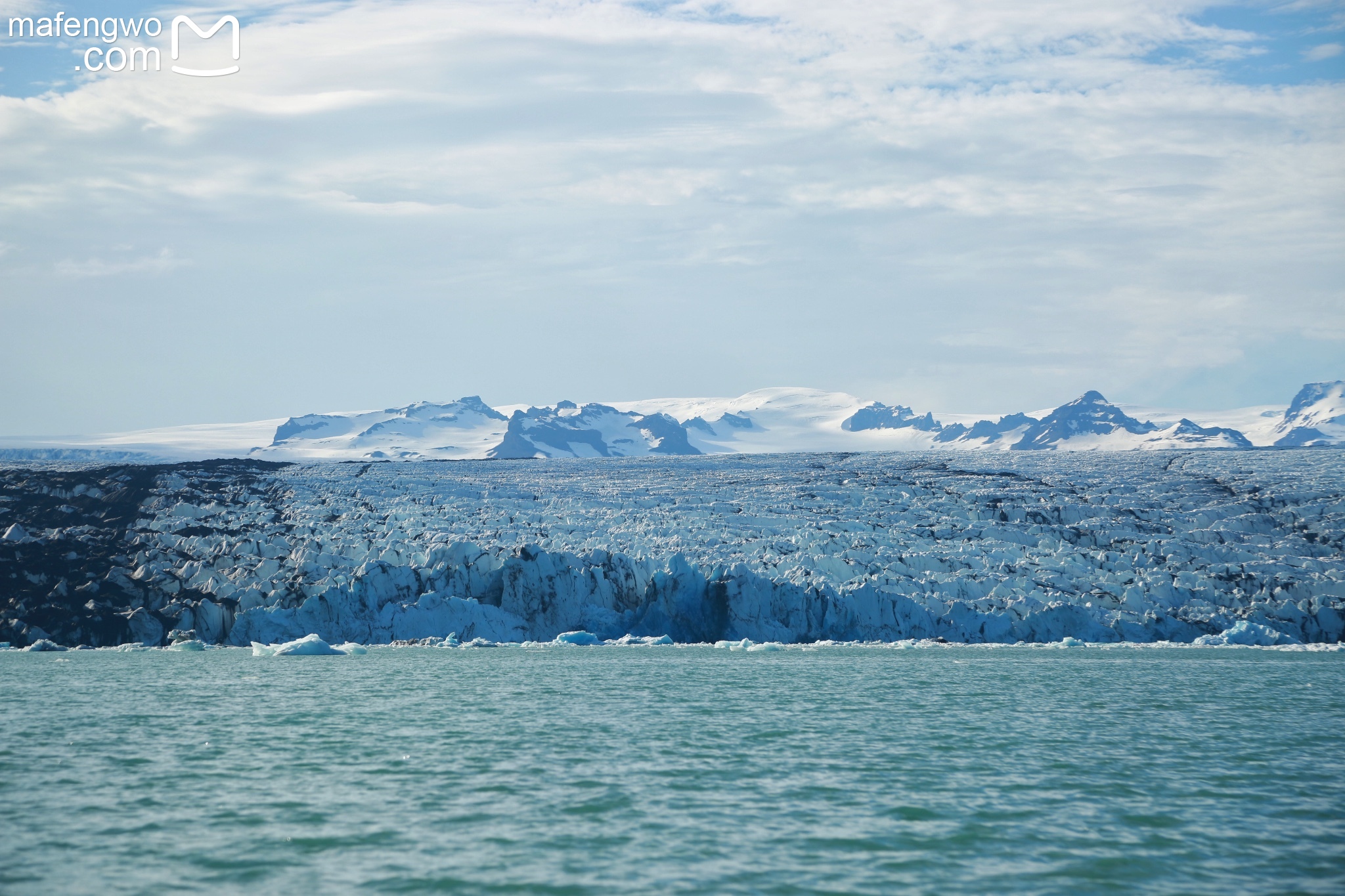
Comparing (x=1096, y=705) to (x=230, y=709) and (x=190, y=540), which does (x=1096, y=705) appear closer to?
(x=230, y=709)

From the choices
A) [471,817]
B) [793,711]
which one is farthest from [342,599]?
[471,817]

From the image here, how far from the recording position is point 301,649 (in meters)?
33.8

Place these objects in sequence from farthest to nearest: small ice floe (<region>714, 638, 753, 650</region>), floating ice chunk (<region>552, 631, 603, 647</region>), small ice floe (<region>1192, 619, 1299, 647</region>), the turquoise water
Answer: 1. floating ice chunk (<region>552, 631, 603, 647</region>)
2. small ice floe (<region>714, 638, 753, 650</region>)
3. small ice floe (<region>1192, 619, 1299, 647</region>)
4. the turquoise water

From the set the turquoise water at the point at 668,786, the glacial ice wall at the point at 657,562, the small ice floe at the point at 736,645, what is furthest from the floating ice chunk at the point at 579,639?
the turquoise water at the point at 668,786

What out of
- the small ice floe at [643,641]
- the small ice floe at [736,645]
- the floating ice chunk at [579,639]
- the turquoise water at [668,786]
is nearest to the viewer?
the turquoise water at [668,786]

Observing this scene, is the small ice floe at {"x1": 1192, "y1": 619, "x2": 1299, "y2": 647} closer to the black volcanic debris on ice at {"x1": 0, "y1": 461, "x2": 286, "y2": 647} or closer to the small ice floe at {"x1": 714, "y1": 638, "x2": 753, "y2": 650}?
the small ice floe at {"x1": 714, "y1": 638, "x2": 753, "y2": 650}

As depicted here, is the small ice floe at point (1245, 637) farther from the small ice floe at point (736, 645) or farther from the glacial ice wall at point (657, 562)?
the small ice floe at point (736, 645)

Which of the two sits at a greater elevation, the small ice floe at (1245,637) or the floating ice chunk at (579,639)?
the floating ice chunk at (579,639)

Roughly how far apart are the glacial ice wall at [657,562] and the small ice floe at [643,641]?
0.66 meters

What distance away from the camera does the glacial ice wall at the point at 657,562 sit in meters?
38.2

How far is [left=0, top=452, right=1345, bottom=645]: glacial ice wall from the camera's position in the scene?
3819 cm

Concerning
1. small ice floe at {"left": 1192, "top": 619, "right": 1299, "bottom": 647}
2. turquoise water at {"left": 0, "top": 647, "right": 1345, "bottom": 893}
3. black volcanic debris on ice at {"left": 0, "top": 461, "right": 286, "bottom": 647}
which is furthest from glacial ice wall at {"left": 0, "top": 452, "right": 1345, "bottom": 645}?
turquoise water at {"left": 0, "top": 647, "right": 1345, "bottom": 893}

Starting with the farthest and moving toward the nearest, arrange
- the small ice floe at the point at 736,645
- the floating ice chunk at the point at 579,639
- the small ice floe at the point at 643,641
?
1. the small ice floe at the point at 643,641
2. the floating ice chunk at the point at 579,639
3. the small ice floe at the point at 736,645

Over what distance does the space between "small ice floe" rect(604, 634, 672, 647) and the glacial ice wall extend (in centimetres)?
66
